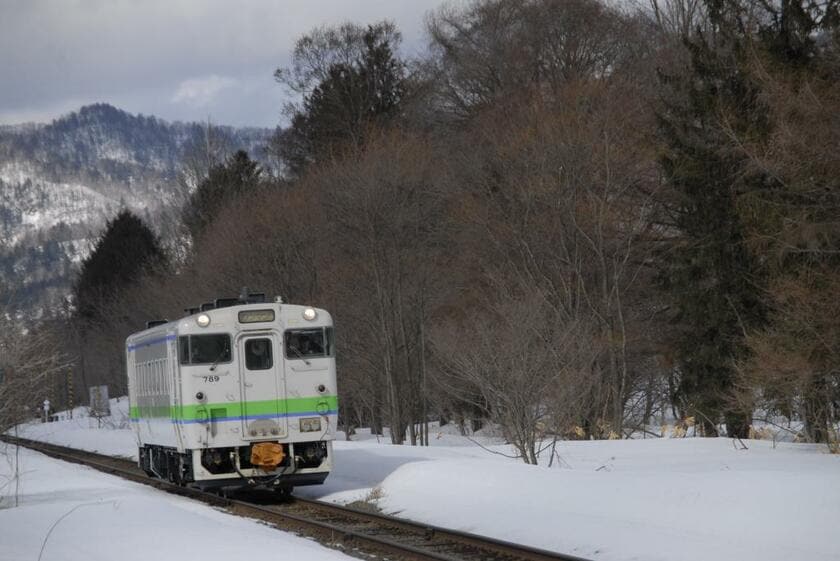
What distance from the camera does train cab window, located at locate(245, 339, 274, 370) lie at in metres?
19.0

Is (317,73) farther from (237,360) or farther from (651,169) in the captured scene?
(237,360)

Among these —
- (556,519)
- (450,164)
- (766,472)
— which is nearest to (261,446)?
(556,519)

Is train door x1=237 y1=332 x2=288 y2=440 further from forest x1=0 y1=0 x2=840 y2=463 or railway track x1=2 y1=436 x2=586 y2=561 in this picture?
forest x1=0 y1=0 x2=840 y2=463

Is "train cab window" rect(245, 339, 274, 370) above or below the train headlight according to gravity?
above

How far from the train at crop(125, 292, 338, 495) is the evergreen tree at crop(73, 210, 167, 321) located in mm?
62053

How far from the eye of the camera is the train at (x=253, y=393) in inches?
740

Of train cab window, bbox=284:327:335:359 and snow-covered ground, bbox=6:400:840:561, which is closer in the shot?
snow-covered ground, bbox=6:400:840:561

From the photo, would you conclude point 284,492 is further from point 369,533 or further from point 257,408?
point 369,533

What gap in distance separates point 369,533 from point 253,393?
15.1 feet

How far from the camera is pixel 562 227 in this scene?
37688mm

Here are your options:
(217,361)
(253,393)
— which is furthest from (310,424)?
(217,361)

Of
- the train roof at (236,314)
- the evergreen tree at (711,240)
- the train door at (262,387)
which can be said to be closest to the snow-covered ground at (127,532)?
the train door at (262,387)

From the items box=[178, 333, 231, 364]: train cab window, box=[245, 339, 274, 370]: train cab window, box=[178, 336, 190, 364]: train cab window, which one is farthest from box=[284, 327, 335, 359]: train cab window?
box=[178, 336, 190, 364]: train cab window

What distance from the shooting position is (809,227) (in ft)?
82.0
